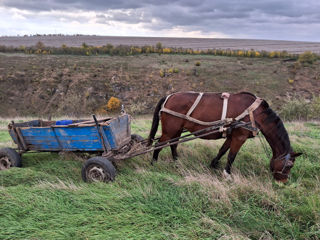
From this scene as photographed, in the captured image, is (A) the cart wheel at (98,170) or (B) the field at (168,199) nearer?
(B) the field at (168,199)

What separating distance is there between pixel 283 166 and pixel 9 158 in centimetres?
575

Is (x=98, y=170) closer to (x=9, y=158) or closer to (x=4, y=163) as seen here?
(x=9, y=158)

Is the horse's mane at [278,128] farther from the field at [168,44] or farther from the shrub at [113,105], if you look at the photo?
the field at [168,44]

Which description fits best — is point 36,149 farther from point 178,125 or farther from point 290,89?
point 290,89

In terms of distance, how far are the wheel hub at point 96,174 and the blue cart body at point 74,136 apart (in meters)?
0.49

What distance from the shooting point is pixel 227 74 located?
1508 inches

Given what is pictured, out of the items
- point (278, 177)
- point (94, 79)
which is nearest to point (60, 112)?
point (94, 79)

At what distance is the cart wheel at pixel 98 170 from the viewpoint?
4.19m

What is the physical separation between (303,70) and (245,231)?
148 ft

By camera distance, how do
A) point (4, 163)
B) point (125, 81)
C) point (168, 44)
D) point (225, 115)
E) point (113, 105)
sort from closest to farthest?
point (225, 115) → point (4, 163) → point (113, 105) → point (125, 81) → point (168, 44)

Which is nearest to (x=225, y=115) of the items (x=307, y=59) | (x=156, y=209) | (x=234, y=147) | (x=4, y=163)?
(x=234, y=147)

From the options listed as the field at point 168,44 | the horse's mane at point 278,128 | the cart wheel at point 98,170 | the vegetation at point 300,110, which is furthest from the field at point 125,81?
the field at point 168,44

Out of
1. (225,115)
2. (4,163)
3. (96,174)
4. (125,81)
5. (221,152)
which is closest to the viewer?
(96,174)

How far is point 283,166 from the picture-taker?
4.21 metres
